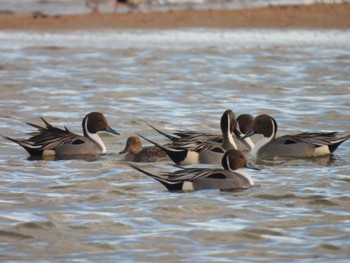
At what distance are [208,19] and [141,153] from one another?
12.3m

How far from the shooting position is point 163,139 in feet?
43.1

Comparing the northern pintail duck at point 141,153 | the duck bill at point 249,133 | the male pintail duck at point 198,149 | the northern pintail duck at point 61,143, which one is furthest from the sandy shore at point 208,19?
the northern pintail duck at point 141,153

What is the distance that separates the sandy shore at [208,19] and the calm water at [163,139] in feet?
1.53

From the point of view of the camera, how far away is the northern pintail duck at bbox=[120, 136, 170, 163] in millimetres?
11734

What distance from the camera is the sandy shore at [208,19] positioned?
76.0 feet

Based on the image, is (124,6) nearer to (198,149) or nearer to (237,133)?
(237,133)

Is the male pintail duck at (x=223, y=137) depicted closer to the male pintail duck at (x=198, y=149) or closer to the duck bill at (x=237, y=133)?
the male pintail duck at (x=198, y=149)

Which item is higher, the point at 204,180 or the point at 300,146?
the point at 300,146

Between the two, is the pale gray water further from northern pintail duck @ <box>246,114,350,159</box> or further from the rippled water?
northern pintail duck @ <box>246,114,350,159</box>

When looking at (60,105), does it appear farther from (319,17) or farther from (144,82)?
(319,17)

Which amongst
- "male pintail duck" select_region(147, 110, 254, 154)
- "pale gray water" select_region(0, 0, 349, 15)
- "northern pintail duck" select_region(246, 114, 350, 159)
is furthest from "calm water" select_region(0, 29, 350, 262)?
"pale gray water" select_region(0, 0, 349, 15)

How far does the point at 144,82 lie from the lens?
1802 cm

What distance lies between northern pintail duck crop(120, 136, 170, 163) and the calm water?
18 centimetres

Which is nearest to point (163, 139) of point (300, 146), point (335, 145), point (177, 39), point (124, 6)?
point (300, 146)
